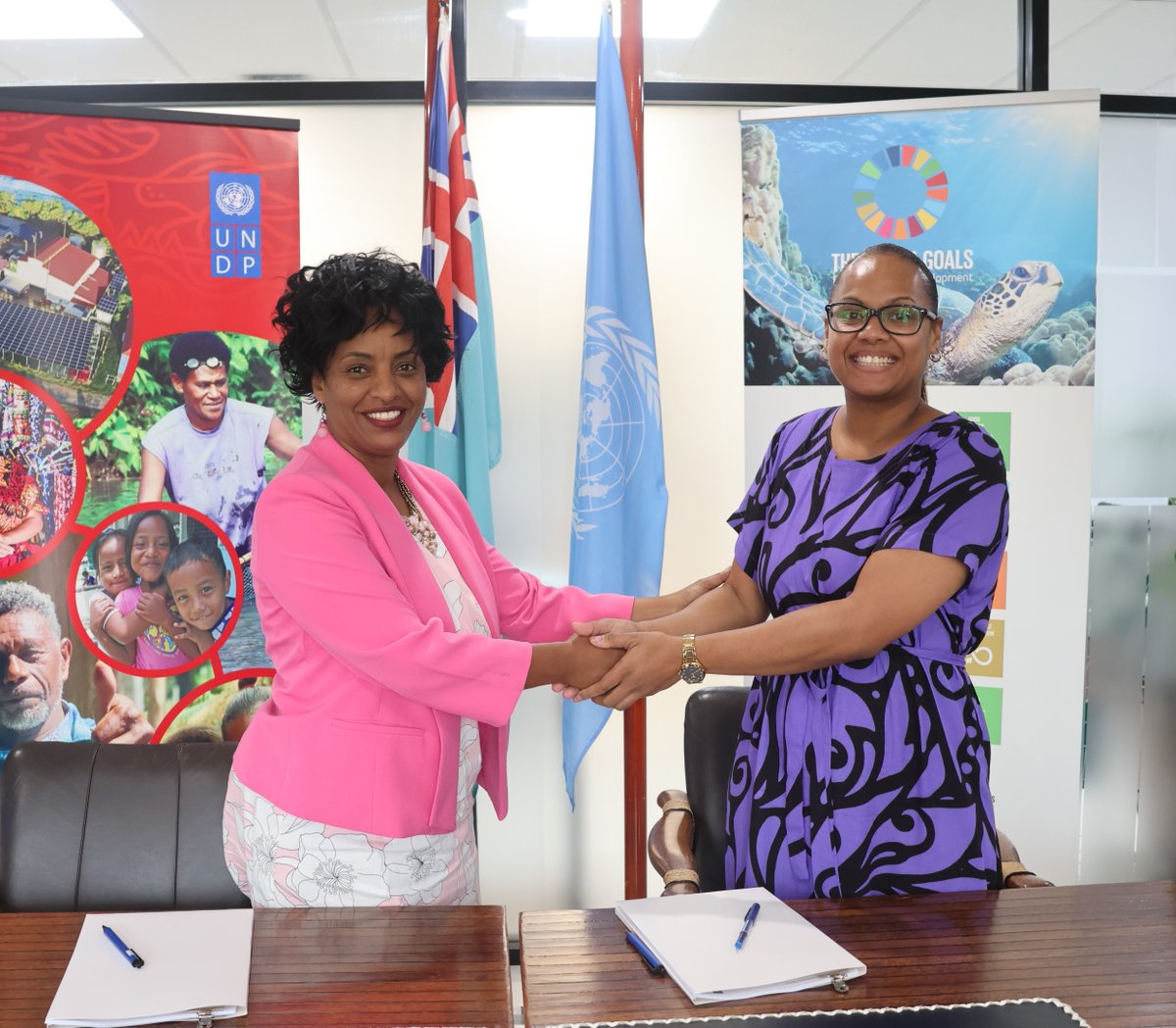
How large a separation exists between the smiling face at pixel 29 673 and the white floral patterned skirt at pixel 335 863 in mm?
1480

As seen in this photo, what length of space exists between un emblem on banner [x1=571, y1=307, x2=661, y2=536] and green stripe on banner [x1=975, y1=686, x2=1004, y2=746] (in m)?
1.28

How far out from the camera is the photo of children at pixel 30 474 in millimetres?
2902

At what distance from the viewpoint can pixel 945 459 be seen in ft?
5.75

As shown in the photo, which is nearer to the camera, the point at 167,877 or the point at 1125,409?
the point at 167,877

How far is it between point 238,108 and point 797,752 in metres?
2.96

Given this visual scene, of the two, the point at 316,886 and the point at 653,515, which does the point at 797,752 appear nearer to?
the point at 316,886

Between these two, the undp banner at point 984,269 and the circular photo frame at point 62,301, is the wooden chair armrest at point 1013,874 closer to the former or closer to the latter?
the undp banner at point 984,269

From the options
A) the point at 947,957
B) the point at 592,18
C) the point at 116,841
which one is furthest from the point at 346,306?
the point at 592,18

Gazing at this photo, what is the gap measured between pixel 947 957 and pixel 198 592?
232cm

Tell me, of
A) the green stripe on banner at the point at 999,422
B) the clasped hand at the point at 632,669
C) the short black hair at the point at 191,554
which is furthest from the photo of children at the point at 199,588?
the green stripe on banner at the point at 999,422

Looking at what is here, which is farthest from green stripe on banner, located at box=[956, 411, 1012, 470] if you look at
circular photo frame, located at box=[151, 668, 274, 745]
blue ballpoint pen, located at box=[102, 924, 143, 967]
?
blue ballpoint pen, located at box=[102, 924, 143, 967]

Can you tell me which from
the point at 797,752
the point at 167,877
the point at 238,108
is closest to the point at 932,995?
the point at 797,752

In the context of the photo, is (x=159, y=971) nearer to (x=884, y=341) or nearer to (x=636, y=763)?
(x=884, y=341)

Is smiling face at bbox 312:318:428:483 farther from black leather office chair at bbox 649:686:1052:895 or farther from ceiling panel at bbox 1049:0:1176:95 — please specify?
ceiling panel at bbox 1049:0:1176:95
